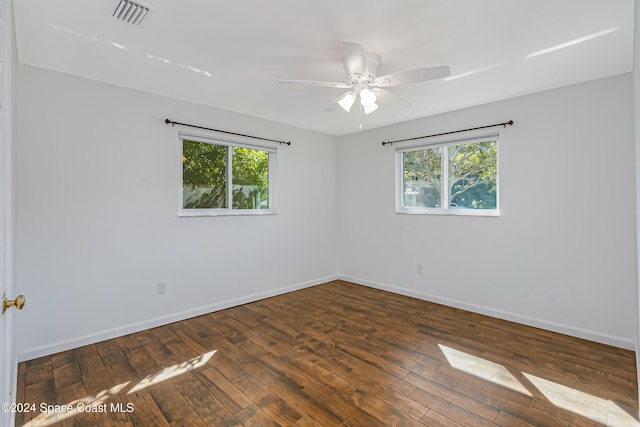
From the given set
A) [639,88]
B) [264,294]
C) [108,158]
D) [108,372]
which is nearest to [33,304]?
[108,372]

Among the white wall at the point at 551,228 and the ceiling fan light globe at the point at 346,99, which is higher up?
the ceiling fan light globe at the point at 346,99

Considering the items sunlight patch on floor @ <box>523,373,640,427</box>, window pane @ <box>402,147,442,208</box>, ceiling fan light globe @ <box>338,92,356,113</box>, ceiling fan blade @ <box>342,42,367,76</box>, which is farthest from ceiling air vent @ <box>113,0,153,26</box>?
sunlight patch on floor @ <box>523,373,640,427</box>

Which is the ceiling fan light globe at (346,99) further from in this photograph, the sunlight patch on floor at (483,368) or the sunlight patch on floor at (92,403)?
the sunlight patch on floor at (92,403)

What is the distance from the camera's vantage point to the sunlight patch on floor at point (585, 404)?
1.77 m

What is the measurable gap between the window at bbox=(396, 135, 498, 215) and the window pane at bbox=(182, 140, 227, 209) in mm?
2317

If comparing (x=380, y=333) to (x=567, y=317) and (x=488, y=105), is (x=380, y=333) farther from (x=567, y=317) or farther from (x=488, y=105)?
(x=488, y=105)

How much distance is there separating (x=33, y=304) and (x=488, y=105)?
4618 mm

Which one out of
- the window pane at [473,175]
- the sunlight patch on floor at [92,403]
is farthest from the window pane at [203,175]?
the window pane at [473,175]

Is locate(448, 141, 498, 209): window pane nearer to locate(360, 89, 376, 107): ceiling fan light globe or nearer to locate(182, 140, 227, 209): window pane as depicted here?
locate(360, 89, 376, 107): ceiling fan light globe

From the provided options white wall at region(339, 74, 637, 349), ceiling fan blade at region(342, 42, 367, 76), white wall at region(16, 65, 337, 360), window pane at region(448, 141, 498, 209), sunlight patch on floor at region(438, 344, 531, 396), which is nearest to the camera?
ceiling fan blade at region(342, 42, 367, 76)

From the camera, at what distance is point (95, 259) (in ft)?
9.11

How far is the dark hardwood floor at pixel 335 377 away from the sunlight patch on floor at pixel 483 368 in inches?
0.5

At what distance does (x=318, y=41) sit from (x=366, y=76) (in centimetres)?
40

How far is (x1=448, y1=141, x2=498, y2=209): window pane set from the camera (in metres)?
3.48
